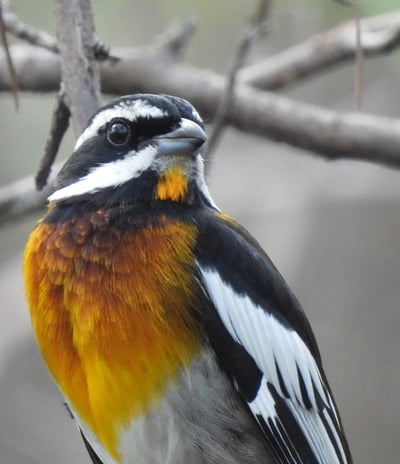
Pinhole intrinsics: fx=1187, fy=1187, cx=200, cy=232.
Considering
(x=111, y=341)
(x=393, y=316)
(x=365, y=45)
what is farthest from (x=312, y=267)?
(x=111, y=341)

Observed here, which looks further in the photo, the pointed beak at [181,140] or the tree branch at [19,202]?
the tree branch at [19,202]

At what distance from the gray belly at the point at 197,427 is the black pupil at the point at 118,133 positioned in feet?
2.44

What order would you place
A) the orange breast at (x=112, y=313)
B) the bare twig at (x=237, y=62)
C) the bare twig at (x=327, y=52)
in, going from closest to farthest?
the orange breast at (x=112, y=313), the bare twig at (x=237, y=62), the bare twig at (x=327, y=52)

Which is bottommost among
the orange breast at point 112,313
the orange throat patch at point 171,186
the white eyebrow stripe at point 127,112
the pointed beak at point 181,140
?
the orange breast at point 112,313

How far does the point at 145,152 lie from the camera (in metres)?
3.77

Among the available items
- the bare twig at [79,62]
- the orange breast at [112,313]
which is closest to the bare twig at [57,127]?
the bare twig at [79,62]

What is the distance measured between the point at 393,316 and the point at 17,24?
4.08 meters

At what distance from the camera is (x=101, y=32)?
7.69 meters

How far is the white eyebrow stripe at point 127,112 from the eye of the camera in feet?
12.2

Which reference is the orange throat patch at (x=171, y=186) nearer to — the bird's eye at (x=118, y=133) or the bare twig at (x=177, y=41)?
the bird's eye at (x=118, y=133)

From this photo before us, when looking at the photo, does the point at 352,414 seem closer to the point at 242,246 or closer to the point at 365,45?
the point at 365,45

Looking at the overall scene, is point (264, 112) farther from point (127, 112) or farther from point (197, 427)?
point (197, 427)

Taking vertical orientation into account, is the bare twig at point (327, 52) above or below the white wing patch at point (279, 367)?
above

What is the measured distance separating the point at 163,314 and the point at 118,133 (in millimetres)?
642
